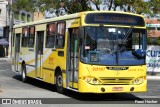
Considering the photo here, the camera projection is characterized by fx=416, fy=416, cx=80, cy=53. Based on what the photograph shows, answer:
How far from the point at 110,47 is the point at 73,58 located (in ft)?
4.85

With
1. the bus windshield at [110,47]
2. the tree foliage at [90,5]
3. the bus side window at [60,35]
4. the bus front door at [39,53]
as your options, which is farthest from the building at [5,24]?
the bus windshield at [110,47]

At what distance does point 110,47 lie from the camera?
13.8 metres

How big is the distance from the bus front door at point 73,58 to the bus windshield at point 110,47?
0.67 m

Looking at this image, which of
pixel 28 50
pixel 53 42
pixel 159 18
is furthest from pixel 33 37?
pixel 159 18

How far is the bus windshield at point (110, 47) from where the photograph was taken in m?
13.6

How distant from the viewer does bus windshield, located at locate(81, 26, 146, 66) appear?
13648 mm

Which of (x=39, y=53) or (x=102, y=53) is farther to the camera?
(x=39, y=53)

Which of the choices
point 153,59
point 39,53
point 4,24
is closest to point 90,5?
point 153,59

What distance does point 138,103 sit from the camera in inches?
526

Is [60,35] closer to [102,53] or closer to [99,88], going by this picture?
[102,53]

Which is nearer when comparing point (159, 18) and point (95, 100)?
point (95, 100)

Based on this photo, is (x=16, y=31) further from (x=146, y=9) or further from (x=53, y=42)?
(x=146, y=9)

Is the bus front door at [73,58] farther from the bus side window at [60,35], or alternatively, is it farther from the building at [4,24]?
the building at [4,24]

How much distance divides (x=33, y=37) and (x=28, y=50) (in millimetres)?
1027
